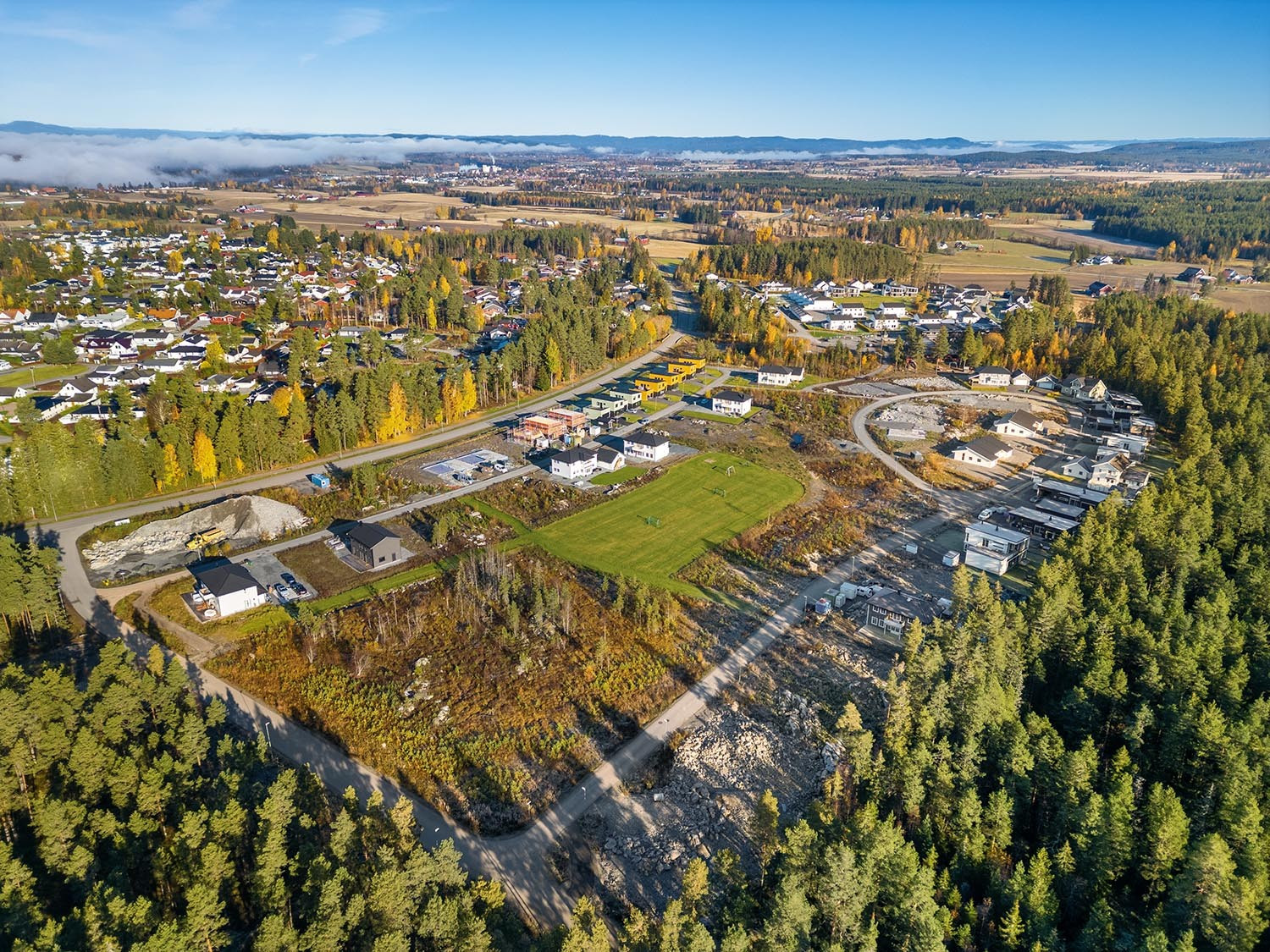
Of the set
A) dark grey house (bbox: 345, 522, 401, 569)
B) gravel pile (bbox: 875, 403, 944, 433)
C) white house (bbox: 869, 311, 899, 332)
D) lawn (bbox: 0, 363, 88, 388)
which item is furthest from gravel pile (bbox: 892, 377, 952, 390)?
lawn (bbox: 0, 363, 88, 388)

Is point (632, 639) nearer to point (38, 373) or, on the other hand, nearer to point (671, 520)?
point (671, 520)

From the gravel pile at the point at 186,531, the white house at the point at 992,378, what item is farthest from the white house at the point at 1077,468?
the gravel pile at the point at 186,531

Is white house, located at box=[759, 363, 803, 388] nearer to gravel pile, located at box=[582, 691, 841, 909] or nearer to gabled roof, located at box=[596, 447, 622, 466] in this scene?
gabled roof, located at box=[596, 447, 622, 466]

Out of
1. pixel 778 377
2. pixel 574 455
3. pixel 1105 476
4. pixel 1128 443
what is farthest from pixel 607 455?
pixel 1128 443

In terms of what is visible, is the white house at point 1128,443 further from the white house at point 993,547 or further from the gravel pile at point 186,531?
the gravel pile at point 186,531

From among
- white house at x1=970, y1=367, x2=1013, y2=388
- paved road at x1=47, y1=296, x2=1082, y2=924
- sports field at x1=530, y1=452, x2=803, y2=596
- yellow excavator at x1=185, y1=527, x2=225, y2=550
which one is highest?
white house at x1=970, y1=367, x2=1013, y2=388
